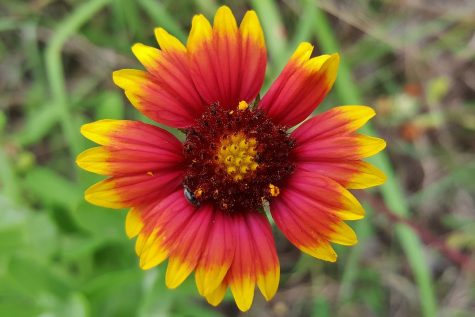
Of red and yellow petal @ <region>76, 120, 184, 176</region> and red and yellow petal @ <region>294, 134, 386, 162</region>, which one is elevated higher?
red and yellow petal @ <region>294, 134, 386, 162</region>

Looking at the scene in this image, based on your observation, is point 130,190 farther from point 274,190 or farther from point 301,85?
point 301,85

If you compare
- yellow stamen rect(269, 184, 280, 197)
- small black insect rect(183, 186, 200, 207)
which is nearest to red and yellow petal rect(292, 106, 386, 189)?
yellow stamen rect(269, 184, 280, 197)

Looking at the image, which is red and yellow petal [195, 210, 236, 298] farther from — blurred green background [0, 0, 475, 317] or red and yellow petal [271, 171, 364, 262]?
blurred green background [0, 0, 475, 317]

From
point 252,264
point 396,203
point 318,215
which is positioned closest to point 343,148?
point 318,215

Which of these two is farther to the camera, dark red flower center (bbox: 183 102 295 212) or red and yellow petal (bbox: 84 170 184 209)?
dark red flower center (bbox: 183 102 295 212)

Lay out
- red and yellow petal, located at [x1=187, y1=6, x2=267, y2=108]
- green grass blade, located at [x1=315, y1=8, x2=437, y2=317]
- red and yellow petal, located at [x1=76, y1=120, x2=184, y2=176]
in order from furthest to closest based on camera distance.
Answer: green grass blade, located at [x1=315, y1=8, x2=437, y2=317]
red and yellow petal, located at [x1=187, y1=6, x2=267, y2=108]
red and yellow petal, located at [x1=76, y1=120, x2=184, y2=176]

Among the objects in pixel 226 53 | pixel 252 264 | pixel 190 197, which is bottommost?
pixel 252 264

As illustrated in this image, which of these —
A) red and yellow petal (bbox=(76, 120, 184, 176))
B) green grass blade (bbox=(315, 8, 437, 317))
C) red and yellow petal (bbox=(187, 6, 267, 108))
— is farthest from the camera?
green grass blade (bbox=(315, 8, 437, 317))
